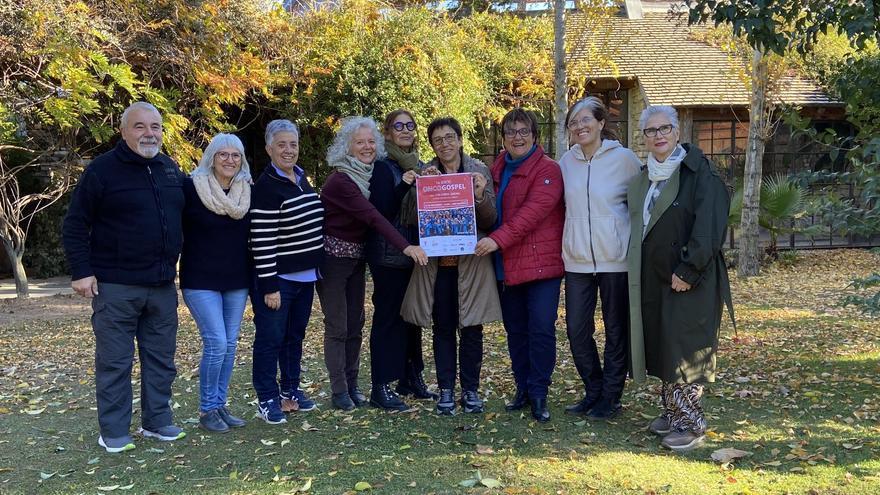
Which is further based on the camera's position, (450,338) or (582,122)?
(450,338)

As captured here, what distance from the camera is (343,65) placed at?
12234 millimetres

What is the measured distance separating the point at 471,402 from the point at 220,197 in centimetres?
211

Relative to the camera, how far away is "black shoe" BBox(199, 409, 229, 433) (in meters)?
4.82

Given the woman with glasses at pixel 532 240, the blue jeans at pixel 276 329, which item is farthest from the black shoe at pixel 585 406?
the blue jeans at pixel 276 329

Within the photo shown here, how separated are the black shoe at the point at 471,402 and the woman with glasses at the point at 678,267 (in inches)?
44.3

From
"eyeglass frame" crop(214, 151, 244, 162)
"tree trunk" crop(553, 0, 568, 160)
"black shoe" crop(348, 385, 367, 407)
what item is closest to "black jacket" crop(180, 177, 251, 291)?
"eyeglass frame" crop(214, 151, 244, 162)

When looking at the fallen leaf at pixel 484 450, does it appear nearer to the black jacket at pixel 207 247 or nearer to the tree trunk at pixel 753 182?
the black jacket at pixel 207 247

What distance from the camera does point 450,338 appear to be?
5.06m

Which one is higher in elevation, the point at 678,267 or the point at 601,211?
the point at 601,211

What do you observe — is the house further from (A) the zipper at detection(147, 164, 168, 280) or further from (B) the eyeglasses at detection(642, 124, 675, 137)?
(A) the zipper at detection(147, 164, 168, 280)

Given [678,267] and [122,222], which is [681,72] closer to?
[678,267]

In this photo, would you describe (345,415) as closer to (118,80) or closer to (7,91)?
(118,80)

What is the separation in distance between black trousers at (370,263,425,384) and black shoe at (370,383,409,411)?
62 millimetres

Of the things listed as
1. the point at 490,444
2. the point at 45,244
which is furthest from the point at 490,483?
the point at 45,244
